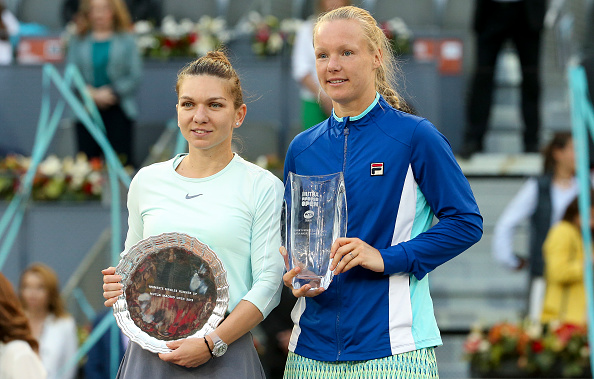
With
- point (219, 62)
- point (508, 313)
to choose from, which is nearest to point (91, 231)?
point (508, 313)

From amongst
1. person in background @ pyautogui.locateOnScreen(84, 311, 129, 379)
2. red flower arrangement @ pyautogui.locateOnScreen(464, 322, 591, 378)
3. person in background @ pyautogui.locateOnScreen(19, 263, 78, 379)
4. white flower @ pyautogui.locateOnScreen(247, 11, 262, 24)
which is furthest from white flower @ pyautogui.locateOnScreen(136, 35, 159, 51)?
red flower arrangement @ pyautogui.locateOnScreen(464, 322, 591, 378)

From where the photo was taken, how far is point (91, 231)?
21.4 ft

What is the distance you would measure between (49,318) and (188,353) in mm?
3426

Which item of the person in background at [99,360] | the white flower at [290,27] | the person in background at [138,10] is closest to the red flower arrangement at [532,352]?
the person in background at [99,360]

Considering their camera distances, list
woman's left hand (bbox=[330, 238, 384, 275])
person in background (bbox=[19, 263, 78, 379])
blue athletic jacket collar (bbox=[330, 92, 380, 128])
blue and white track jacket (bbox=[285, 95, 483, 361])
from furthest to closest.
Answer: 1. person in background (bbox=[19, 263, 78, 379])
2. blue athletic jacket collar (bbox=[330, 92, 380, 128])
3. blue and white track jacket (bbox=[285, 95, 483, 361])
4. woman's left hand (bbox=[330, 238, 384, 275])

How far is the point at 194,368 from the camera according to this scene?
2.42m

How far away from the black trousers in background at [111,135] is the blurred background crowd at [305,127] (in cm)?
1

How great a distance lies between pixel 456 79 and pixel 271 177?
585 cm

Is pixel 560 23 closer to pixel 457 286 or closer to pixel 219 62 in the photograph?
pixel 457 286

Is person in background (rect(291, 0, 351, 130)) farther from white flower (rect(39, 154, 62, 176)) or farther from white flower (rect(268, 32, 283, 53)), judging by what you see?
white flower (rect(268, 32, 283, 53))

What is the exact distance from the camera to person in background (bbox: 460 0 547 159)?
6695 mm

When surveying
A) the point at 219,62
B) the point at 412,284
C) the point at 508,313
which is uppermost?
the point at 219,62

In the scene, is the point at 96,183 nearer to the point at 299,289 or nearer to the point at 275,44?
the point at 275,44

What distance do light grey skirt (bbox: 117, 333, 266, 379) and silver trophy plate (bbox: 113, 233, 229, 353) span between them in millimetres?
69
